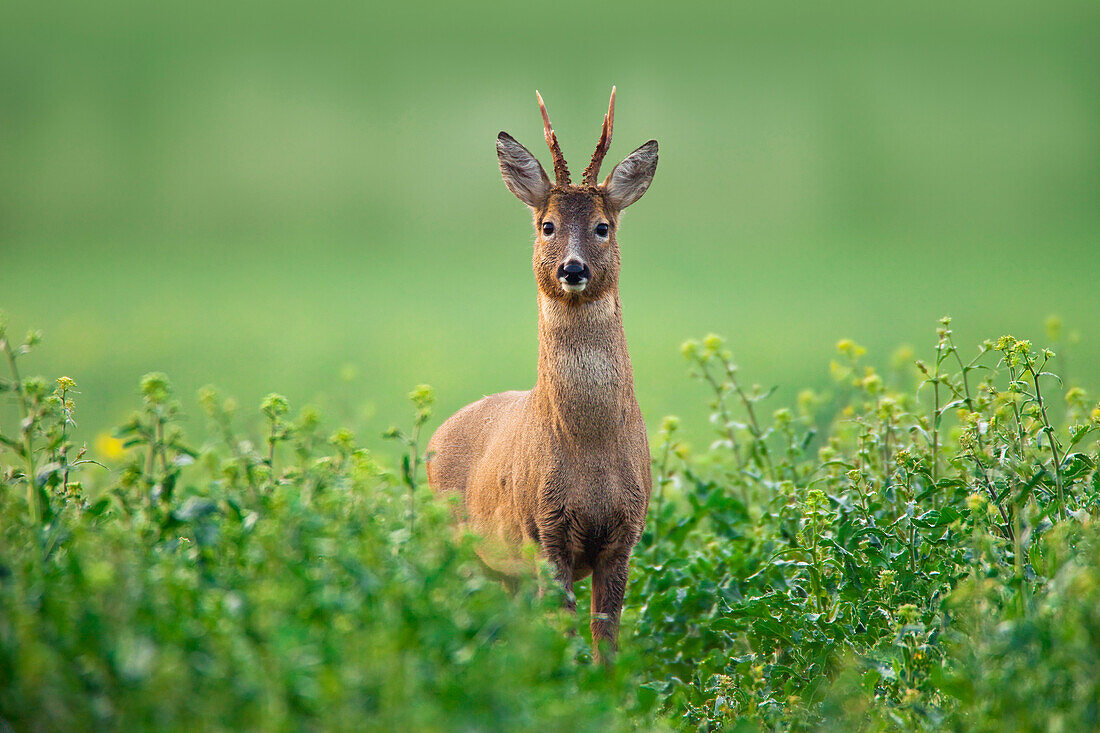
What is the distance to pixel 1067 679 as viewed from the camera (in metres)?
2.99

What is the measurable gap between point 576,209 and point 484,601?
9.02ft

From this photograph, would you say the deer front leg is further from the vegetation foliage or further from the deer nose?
the deer nose

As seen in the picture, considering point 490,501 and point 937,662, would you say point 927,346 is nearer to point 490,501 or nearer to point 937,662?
point 490,501

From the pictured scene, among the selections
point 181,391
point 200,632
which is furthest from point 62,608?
point 181,391

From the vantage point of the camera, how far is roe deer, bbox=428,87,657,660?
5.03 m

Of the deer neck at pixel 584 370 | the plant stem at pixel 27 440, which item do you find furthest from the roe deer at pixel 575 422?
the plant stem at pixel 27 440

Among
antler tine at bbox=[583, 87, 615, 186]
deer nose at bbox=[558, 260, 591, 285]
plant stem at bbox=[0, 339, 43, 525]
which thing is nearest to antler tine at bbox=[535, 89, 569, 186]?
antler tine at bbox=[583, 87, 615, 186]

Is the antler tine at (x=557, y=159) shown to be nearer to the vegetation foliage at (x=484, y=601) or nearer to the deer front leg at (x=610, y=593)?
the vegetation foliage at (x=484, y=601)

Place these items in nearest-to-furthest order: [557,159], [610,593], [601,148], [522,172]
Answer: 1. [610,593]
2. [601,148]
3. [557,159]
4. [522,172]

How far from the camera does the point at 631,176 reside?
5773 millimetres

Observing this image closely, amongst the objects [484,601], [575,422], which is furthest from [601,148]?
[484,601]

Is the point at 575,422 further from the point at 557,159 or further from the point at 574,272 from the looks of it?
the point at 557,159

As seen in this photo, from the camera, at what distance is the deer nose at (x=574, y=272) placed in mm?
5164

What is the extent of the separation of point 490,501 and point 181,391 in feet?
21.2
